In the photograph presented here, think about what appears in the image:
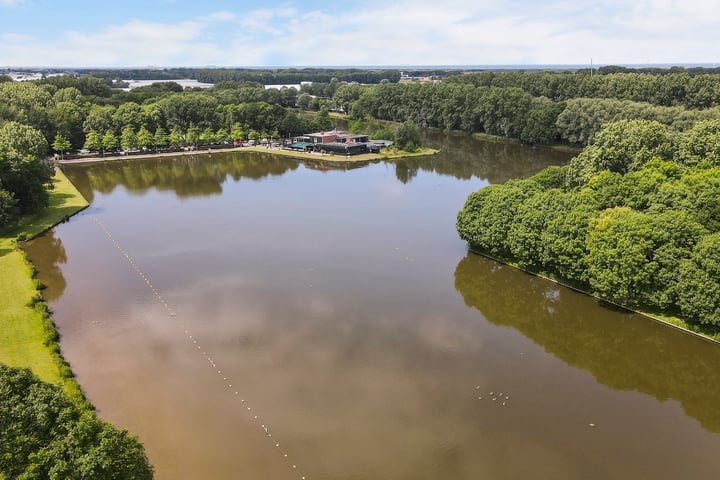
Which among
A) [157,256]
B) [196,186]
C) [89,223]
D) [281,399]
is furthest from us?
[196,186]

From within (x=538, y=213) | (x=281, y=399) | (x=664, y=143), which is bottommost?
(x=281, y=399)

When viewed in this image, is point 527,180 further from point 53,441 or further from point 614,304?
point 53,441

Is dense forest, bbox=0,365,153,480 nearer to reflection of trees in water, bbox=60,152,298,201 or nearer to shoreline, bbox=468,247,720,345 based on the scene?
shoreline, bbox=468,247,720,345

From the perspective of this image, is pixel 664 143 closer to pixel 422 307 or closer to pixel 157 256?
pixel 422 307

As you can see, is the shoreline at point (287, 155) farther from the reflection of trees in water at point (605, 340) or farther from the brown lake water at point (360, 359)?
the reflection of trees in water at point (605, 340)

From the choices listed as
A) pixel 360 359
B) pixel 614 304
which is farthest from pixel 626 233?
pixel 360 359

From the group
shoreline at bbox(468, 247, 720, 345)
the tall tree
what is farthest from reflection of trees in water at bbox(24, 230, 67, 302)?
the tall tree

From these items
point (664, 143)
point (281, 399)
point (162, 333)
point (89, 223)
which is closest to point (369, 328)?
point (281, 399)
